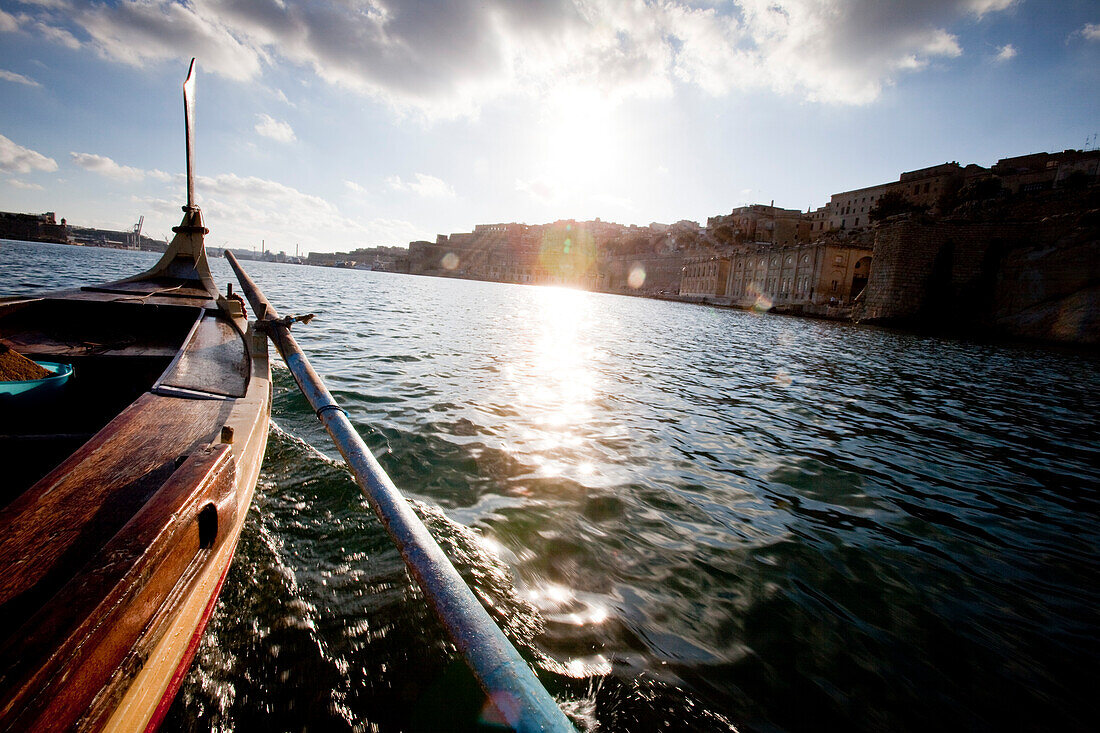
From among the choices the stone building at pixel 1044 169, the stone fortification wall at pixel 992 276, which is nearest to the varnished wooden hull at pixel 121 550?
the stone fortification wall at pixel 992 276

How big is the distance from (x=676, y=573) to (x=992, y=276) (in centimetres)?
3985

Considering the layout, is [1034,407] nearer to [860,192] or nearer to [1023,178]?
[1023,178]

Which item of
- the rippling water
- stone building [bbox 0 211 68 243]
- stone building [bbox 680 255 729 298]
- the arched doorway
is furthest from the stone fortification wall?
stone building [bbox 0 211 68 243]

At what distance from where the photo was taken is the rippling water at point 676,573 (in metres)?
1.96

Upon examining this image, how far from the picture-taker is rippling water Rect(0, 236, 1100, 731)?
6.44 ft

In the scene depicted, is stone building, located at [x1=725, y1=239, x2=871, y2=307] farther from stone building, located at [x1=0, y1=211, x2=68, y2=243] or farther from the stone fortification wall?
stone building, located at [x1=0, y1=211, x2=68, y2=243]

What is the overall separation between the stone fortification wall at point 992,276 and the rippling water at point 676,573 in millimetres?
29254

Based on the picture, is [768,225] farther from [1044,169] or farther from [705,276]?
[1044,169]

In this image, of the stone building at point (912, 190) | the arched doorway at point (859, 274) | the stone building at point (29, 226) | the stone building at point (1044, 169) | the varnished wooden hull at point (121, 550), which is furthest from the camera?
the stone building at point (29, 226)

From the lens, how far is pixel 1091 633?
8.52 ft

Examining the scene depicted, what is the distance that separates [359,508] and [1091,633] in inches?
187

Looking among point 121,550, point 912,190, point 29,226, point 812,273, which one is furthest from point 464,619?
point 29,226

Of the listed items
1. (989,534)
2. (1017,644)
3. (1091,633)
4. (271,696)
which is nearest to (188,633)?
(271,696)

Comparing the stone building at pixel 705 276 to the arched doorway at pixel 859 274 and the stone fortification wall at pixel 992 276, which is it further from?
the stone fortification wall at pixel 992 276
